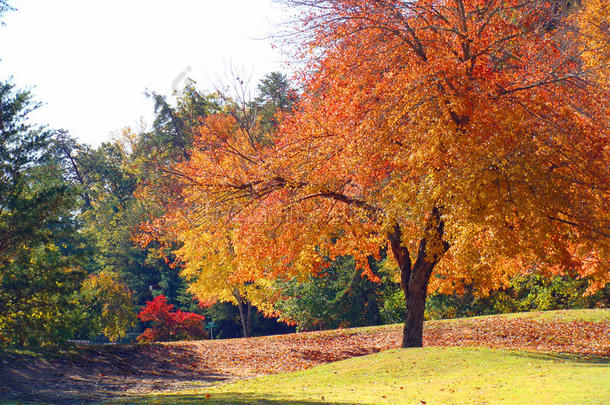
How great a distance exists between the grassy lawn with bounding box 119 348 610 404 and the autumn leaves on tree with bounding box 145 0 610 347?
2.16m

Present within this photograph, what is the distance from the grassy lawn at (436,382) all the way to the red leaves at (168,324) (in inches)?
517

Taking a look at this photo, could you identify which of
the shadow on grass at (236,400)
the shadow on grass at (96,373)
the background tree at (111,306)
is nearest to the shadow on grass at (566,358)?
the shadow on grass at (236,400)

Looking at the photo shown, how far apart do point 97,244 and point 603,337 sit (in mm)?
36930


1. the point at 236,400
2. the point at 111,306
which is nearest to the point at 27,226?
the point at 236,400

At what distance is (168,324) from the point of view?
85.8 ft

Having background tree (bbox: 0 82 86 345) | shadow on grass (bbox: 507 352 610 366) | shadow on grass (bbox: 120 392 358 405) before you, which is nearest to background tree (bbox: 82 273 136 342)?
background tree (bbox: 0 82 86 345)

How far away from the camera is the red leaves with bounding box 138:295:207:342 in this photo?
2565 cm

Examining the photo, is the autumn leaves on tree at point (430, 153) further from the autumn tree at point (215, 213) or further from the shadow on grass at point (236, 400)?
the shadow on grass at point (236, 400)

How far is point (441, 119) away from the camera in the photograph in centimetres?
1207

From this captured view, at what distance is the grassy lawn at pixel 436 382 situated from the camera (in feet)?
28.7

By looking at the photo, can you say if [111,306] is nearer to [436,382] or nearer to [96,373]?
[96,373]

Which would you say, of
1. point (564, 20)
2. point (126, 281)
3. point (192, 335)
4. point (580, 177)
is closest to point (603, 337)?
point (580, 177)

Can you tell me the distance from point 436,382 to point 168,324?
18.1 meters

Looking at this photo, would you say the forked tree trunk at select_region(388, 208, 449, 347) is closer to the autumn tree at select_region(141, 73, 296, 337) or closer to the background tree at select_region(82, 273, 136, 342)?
the autumn tree at select_region(141, 73, 296, 337)
